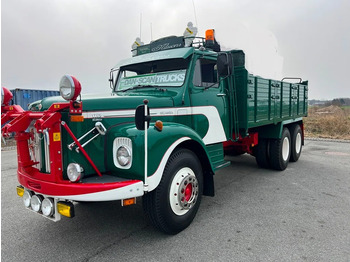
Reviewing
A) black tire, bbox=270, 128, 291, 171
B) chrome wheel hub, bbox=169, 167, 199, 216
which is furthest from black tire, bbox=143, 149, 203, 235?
black tire, bbox=270, 128, 291, 171

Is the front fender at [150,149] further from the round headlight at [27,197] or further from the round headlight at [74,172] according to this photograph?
the round headlight at [27,197]

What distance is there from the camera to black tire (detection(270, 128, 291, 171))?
6.12m

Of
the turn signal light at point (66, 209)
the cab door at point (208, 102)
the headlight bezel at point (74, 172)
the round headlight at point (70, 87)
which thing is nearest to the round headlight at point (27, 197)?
the turn signal light at point (66, 209)

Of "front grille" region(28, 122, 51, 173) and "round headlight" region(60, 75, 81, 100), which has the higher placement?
"round headlight" region(60, 75, 81, 100)

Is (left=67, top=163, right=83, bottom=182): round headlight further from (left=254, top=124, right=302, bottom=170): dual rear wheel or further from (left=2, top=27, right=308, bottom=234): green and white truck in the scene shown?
(left=254, top=124, right=302, bottom=170): dual rear wheel

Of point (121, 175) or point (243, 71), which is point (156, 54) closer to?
point (243, 71)

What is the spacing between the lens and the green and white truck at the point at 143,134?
8.79 ft

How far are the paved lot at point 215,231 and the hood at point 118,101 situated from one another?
61.5 inches

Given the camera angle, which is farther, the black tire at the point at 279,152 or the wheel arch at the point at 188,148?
the black tire at the point at 279,152

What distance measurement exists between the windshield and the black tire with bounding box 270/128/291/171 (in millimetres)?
3365

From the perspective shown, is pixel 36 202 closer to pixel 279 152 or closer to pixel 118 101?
pixel 118 101

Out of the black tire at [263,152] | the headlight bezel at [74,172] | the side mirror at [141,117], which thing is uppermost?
the side mirror at [141,117]

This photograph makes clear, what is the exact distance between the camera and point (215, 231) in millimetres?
3346

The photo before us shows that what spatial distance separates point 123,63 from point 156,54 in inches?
26.7
